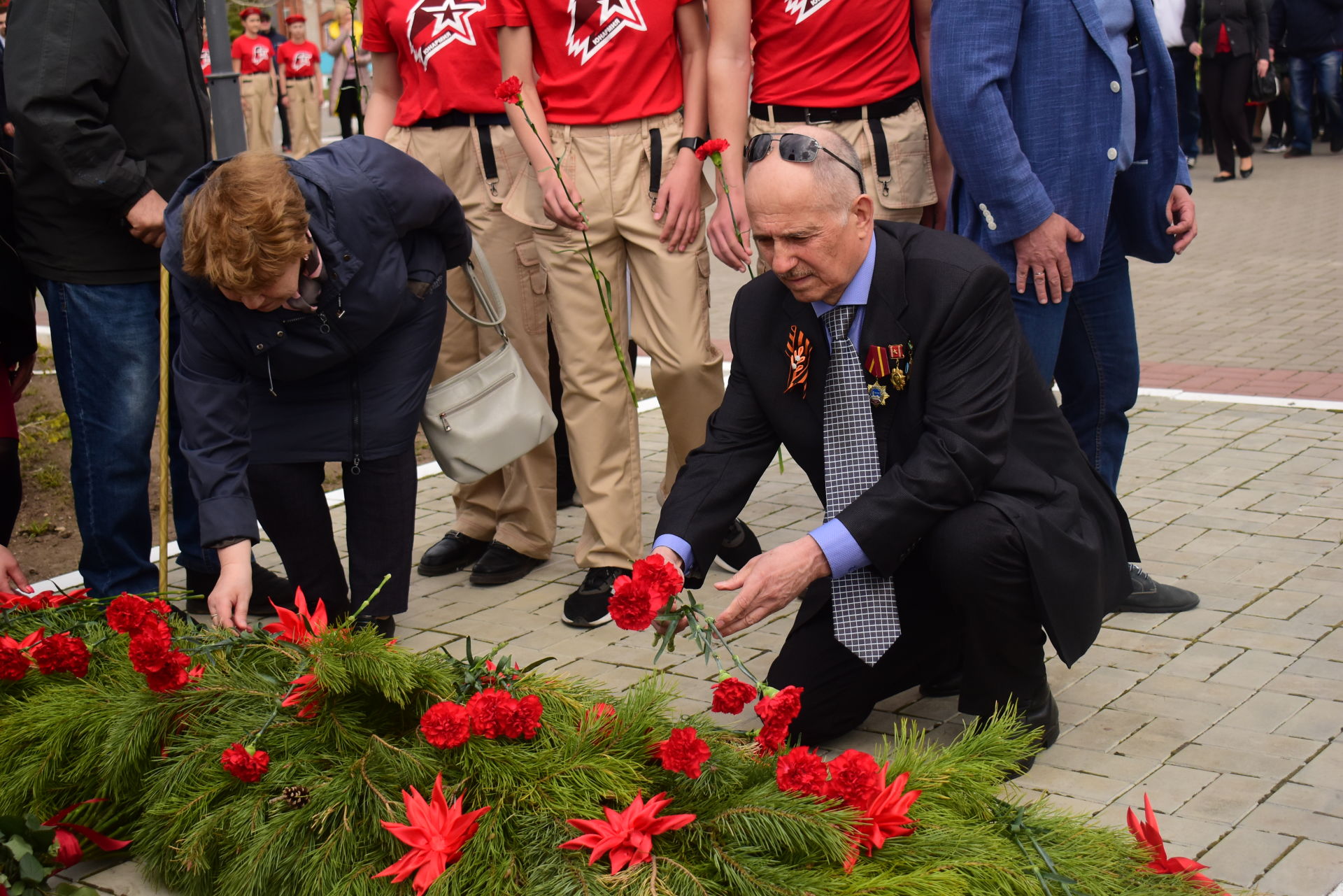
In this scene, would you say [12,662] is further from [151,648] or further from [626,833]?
[626,833]

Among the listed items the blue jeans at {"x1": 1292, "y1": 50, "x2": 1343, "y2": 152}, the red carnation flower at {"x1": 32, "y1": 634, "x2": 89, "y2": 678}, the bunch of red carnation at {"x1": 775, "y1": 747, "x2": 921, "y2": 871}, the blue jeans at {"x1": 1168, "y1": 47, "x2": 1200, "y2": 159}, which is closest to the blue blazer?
the bunch of red carnation at {"x1": 775, "y1": 747, "x2": 921, "y2": 871}

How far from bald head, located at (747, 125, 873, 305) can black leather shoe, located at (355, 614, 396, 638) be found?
1.63 m

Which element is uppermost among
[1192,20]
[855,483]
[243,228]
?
[1192,20]

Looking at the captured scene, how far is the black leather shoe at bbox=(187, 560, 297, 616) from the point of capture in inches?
171

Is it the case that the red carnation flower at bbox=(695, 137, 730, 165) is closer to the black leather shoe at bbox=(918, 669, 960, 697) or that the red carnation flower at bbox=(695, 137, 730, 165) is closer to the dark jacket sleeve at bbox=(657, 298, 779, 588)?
the dark jacket sleeve at bbox=(657, 298, 779, 588)

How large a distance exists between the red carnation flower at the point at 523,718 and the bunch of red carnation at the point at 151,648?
2.38 ft

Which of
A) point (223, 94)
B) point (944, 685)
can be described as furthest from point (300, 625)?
point (223, 94)

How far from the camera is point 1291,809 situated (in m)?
2.81

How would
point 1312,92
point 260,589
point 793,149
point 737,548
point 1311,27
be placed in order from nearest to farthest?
1. point 793,149
2. point 260,589
3. point 737,548
4. point 1311,27
5. point 1312,92

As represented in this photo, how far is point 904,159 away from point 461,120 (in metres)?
1.50

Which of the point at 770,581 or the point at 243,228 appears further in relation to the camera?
the point at 243,228

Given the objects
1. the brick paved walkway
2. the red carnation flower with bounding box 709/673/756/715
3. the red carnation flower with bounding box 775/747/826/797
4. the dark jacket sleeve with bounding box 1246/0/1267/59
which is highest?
the dark jacket sleeve with bounding box 1246/0/1267/59

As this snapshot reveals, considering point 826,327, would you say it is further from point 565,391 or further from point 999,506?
point 565,391

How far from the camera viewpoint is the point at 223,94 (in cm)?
484
